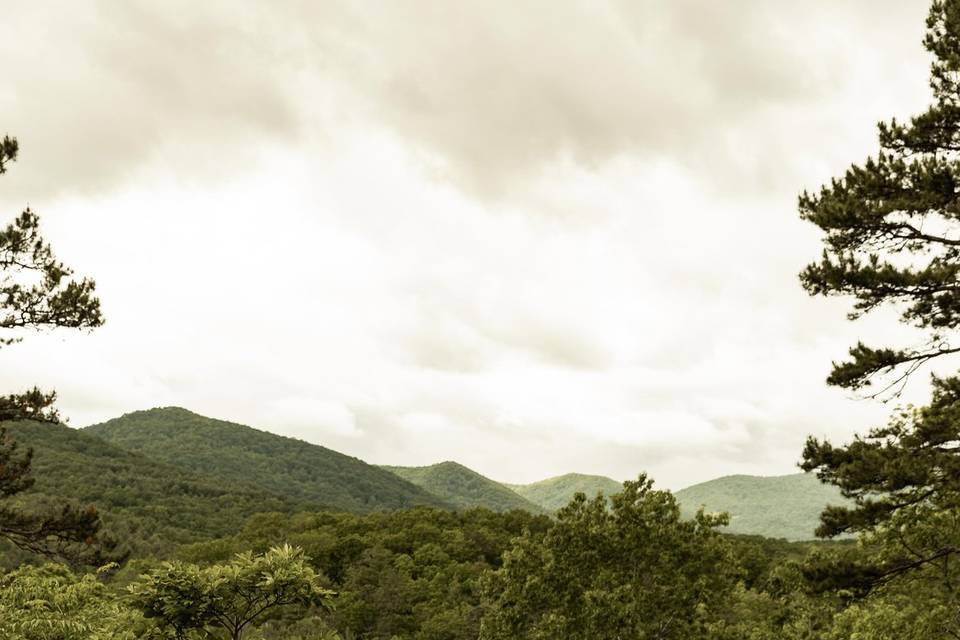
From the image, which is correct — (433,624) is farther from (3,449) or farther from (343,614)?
(3,449)

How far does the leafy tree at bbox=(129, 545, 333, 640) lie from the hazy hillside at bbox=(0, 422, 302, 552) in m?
91.5

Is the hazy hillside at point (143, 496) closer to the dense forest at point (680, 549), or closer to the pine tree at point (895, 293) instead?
the dense forest at point (680, 549)

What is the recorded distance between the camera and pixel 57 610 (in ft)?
61.1

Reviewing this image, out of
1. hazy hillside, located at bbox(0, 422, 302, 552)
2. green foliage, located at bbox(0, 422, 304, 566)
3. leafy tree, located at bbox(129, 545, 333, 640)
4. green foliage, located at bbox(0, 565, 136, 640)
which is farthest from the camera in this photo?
hazy hillside, located at bbox(0, 422, 302, 552)

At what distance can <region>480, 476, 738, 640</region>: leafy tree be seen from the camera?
2416cm

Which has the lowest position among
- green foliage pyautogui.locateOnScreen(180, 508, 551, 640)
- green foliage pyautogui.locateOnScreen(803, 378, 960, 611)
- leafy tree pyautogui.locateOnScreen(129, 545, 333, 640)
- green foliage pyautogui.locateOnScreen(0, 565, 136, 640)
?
green foliage pyautogui.locateOnScreen(180, 508, 551, 640)

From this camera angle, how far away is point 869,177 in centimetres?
1381

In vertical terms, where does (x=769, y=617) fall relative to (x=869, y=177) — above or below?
below

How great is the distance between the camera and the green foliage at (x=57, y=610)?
1476cm

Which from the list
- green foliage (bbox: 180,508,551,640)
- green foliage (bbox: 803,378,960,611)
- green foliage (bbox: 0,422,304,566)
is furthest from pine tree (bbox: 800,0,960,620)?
green foliage (bbox: 0,422,304,566)

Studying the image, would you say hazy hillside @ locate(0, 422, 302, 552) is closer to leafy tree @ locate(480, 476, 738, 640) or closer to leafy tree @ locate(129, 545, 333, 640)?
leafy tree @ locate(480, 476, 738, 640)

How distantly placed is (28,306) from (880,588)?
78.6 feet

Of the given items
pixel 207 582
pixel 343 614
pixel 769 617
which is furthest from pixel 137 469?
pixel 207 582

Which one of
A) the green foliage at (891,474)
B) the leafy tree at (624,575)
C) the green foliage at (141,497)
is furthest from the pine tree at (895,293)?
the green foliage at (141,497)
